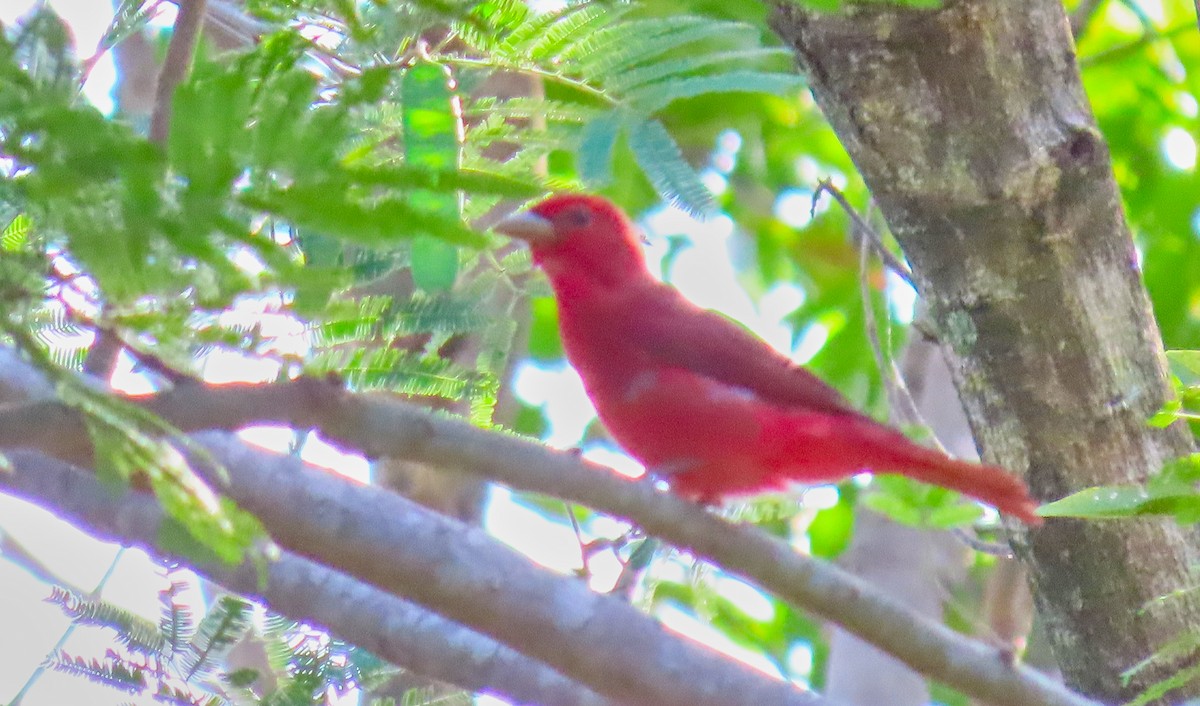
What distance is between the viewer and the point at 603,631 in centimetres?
246

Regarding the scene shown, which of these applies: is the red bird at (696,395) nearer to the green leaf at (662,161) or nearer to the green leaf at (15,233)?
the green leaf at (662,161)

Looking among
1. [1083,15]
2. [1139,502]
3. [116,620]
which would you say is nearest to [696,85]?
[1139,502]

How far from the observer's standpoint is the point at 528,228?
3766 millimetres

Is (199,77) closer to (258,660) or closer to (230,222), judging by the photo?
(230,222)

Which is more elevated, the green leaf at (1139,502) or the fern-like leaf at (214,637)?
the green leaf at (1139,502)

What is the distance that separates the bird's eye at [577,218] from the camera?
401 centimetres

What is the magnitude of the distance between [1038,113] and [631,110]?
0.81 metres

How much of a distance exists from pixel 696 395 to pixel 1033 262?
106 cm

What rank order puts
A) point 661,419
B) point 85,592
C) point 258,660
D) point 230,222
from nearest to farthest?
point 230,222
point 85,592
point 661,419
point 258,660

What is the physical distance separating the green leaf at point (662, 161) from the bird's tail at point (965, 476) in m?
0.80

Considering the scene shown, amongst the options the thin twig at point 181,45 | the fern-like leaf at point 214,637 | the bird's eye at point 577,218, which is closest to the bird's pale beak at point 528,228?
the bird's eye at point 577,218

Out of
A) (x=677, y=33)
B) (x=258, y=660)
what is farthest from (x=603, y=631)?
(x=258, y=660)

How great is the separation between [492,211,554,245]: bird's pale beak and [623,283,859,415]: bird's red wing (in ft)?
1.03

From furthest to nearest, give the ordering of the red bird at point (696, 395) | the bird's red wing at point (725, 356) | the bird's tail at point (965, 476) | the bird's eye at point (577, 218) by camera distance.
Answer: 1. the bird's eye at point (577, 218)
2. the bird's red wing at point (725, 356)
3. the red bird at point (696, 395)
4. the bird's tail at point (965, 476)
